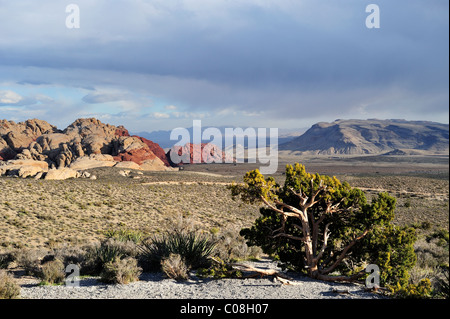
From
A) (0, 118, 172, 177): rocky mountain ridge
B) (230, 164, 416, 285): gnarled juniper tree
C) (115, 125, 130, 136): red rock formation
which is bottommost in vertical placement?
(230, 164, 416, 285): gnarled juniper tree

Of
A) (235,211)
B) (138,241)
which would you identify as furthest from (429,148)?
(138,241)

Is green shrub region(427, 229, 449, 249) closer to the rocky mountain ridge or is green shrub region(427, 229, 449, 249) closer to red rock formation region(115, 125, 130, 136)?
the rocky mountain ridge

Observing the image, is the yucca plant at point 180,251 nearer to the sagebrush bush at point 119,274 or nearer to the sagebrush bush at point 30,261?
the sagebrush bush at point 119,274

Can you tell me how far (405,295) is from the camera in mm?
7477

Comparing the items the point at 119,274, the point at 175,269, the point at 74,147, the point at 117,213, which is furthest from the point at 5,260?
the point at 74,147

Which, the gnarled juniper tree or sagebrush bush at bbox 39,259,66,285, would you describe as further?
sagebrush bush at bbox 39,259,66,285

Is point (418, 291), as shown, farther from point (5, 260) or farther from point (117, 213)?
point (117, 213)

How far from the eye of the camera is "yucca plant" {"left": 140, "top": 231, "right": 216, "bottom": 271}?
33.8 feet

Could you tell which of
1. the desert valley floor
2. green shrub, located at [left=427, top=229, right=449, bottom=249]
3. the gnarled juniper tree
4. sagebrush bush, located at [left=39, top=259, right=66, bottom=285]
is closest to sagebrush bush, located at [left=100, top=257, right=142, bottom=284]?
sagebrush bush, located at [left=39, top=259, right=66, bottom=285]

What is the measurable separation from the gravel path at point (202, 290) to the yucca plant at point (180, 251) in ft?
3.55

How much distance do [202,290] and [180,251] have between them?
2.43 meters

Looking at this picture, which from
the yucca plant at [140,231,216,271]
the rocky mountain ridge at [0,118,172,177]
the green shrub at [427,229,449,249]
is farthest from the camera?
the rocky mountain ridge at [0,118,172,177]

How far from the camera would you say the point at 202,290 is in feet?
26.7

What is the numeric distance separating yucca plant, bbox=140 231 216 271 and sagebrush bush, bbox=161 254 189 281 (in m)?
0.76
